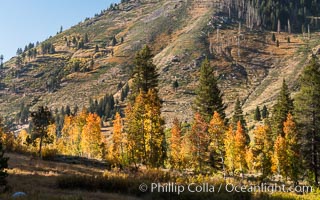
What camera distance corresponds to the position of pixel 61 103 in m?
168

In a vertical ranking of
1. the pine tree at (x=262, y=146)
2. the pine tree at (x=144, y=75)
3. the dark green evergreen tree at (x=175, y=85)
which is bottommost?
the pine tree at (x=262, y=146)

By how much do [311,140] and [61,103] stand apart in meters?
149

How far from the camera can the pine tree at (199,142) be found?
42487 mm

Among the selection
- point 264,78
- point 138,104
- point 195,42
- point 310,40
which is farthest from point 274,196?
point 310,40

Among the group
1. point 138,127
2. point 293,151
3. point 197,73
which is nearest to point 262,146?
point 293,151

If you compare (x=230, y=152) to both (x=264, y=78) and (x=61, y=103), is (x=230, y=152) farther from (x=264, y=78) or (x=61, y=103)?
(x=61, y=103)

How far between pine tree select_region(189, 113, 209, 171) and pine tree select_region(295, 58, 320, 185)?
39.2 ft

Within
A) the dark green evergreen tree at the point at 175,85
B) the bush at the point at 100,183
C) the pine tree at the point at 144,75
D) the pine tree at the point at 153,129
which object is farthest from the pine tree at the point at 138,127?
the dark green evergreen tree at the point at 175,85

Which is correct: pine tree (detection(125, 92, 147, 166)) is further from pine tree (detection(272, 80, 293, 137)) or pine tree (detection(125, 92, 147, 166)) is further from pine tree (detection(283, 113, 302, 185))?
pine tree (detection(272, 80, 293, 137))

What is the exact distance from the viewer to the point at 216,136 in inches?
1658

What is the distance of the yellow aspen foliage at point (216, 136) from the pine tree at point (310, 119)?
9.54m

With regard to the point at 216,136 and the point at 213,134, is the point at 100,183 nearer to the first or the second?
the point at 213,134

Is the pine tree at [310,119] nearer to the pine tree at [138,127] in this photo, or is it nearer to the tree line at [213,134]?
the tree line at [213,134]

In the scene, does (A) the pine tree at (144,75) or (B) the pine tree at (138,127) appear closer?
(B) the pine tree at (138,127)
